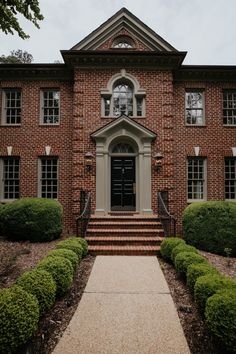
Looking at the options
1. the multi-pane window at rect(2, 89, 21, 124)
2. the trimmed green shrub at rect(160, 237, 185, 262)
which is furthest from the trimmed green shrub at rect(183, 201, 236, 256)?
the multi-pane window at rect(2, 89, 21, 124)

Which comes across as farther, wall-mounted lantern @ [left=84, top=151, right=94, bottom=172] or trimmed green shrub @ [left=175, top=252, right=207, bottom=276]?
wall-mounted lantern @ [left=84, top=151, right=94, bottom=172]

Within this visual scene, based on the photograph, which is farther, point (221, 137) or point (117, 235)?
point (221, 137)

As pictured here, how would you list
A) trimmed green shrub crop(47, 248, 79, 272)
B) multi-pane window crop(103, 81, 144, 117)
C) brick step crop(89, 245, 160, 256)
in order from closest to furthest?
trimmed green shrub crop(47, 248, 79, 272), brick step crop(89, 245, 160, 256), multi-pane window crop(103, 81, 144, 117)

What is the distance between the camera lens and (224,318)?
3285 mm

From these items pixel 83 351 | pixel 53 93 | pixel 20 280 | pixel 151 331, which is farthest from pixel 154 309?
pixel 53 93

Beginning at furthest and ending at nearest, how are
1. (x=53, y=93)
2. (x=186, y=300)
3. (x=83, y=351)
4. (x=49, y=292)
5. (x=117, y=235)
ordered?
1. (x=53, y=93)
2. (x=117, y=235)
3. (x=186, y=300)
4. (x=49, y=292)
5. (x=83, y=351)

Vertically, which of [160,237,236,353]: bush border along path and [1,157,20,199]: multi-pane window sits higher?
[1,157,20,199]: multi-pane window

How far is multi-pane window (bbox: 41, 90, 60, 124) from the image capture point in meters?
12.4

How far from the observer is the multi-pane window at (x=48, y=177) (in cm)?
1205

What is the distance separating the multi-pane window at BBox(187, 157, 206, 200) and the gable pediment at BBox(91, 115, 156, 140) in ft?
8.19

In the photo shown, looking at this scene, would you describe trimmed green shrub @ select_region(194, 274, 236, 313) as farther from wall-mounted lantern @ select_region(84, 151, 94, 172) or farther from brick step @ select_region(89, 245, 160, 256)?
wall-mounted lantern @ select_region(84, 151, 94, 172)

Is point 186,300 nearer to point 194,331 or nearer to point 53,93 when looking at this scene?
point 194,331

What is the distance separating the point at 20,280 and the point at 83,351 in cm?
157

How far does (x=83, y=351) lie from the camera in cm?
329
